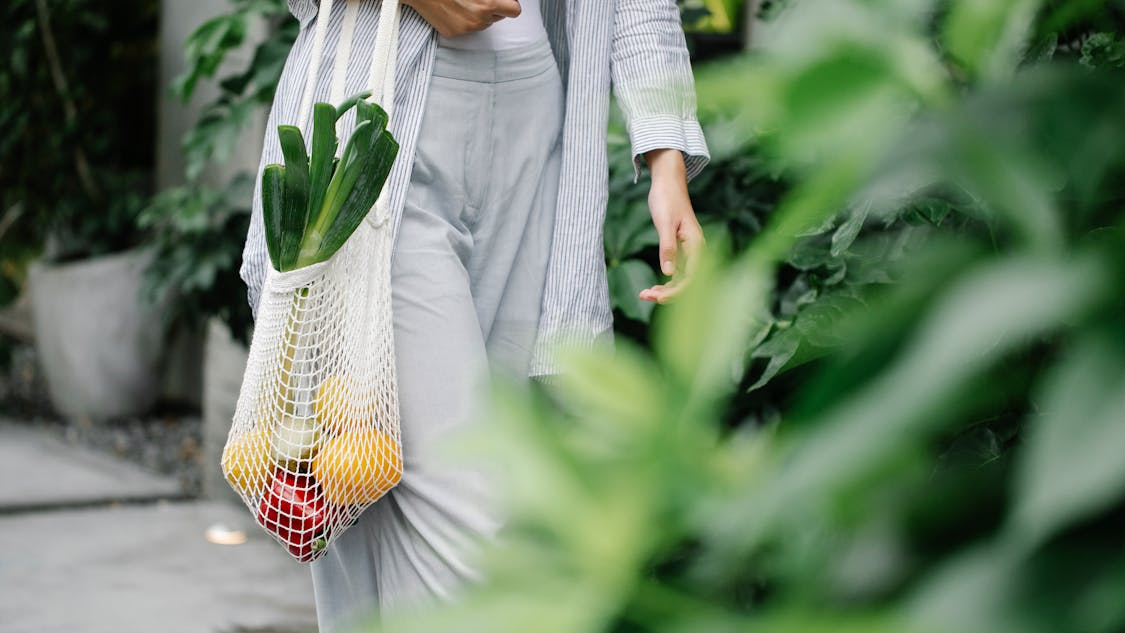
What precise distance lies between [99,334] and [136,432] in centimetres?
40

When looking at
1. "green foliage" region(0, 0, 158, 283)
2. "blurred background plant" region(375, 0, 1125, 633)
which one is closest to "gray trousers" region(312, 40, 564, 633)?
"blurred background plant" region(375, 0, 1125, 633)

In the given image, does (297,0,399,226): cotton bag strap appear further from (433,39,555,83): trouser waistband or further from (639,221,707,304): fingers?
(639,221,707,304): fingers

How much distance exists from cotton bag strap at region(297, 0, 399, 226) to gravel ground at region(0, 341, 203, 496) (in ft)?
9.69

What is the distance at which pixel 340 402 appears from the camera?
1.56 m

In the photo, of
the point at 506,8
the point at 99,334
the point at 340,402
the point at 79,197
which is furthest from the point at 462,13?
the point at 79,197

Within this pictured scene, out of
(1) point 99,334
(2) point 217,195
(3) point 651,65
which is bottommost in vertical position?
(1) point 99,334

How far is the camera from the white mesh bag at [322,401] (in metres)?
1.56

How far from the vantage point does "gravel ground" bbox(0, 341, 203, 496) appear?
4824 mm

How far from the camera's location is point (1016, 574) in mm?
388

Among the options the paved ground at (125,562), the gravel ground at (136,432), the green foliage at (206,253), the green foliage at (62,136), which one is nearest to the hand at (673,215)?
the paved ground at (125,562)

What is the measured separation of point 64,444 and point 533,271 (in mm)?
3588

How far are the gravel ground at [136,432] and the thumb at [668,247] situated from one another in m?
3.00

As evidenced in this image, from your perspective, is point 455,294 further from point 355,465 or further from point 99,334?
point 99,334

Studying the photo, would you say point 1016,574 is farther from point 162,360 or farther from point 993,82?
point 162,360
